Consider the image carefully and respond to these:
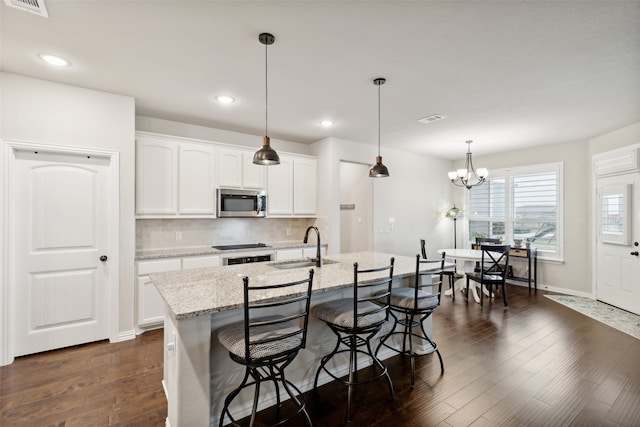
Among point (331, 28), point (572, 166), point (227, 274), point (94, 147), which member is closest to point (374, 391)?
point (227, 274)

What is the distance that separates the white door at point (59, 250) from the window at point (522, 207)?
6.63 metres

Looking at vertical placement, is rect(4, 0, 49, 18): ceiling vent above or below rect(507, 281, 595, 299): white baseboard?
above

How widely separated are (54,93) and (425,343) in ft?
14.7

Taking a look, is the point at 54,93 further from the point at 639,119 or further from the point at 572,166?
the point at 572,166

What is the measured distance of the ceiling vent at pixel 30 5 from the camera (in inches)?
73.9

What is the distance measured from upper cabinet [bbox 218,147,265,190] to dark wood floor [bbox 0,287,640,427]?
84.6 inches

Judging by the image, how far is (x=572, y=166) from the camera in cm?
522

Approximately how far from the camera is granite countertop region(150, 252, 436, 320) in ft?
5.47

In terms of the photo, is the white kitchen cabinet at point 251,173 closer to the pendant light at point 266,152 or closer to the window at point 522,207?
the pendant light at point 266,152

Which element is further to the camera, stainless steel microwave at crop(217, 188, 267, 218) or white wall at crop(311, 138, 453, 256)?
white wall at crop(311, 138, 453, 256)

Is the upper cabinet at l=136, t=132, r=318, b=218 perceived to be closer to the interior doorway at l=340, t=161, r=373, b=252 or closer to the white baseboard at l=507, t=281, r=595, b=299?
the interior doorway at l=340, t=161, r=373, b=252

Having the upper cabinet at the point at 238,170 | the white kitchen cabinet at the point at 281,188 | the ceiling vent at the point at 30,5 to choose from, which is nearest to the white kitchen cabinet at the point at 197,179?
the upper cabinet at the point at 238,170

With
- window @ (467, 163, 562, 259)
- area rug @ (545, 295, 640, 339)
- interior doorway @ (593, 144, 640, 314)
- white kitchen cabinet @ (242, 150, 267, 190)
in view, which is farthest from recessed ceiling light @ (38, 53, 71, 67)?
window @ (467, 163, 562, 259)

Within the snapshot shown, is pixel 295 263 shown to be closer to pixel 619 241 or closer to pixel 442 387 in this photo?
pixel 442 387
